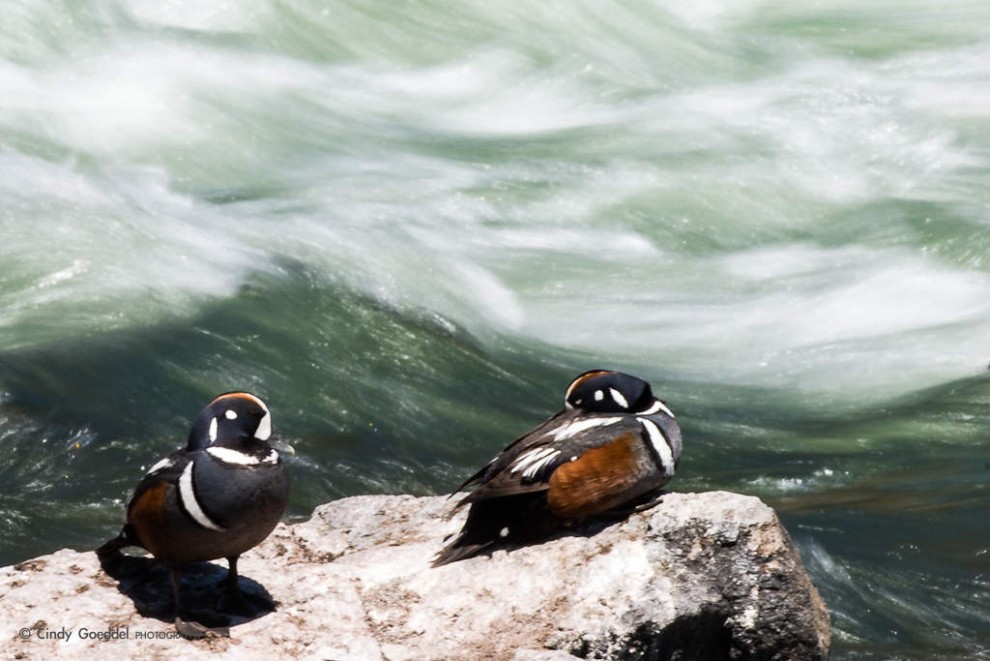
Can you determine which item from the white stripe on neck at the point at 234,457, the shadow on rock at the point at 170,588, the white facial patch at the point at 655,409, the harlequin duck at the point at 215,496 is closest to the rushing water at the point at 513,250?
the white facial patch at the point at 655,409

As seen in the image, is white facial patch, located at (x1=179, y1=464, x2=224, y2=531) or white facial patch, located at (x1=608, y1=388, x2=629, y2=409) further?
white facial patch, located at (x1=608, y1=388, x2=629, y2=409)

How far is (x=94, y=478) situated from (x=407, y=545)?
2.76m

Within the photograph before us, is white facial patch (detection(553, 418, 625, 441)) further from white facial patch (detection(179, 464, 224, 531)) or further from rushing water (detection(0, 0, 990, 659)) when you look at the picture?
rushing water (detection(0, 0, 990, 659))

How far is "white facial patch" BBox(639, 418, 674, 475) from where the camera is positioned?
568cm

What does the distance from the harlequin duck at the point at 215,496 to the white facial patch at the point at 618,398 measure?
1.26 m

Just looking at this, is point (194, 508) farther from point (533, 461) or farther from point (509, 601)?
point (533, 461)

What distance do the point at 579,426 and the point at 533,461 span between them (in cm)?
22

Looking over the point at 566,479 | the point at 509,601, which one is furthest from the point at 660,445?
the point at 509,601

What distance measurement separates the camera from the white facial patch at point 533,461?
18.4 feet

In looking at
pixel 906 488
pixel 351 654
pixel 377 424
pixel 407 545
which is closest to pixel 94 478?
pixel 377 424

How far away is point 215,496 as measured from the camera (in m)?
5.06

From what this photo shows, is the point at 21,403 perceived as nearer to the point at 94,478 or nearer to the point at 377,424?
the point at 94,478

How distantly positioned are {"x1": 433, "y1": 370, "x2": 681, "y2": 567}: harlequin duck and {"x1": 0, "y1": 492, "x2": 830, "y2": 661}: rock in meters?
0.09

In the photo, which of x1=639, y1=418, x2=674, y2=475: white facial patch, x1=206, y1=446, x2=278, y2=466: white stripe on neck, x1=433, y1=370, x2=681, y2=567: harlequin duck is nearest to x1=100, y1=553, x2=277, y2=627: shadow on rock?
x1=206, y1=446, x2=278, y2=466: white stripe on neck
